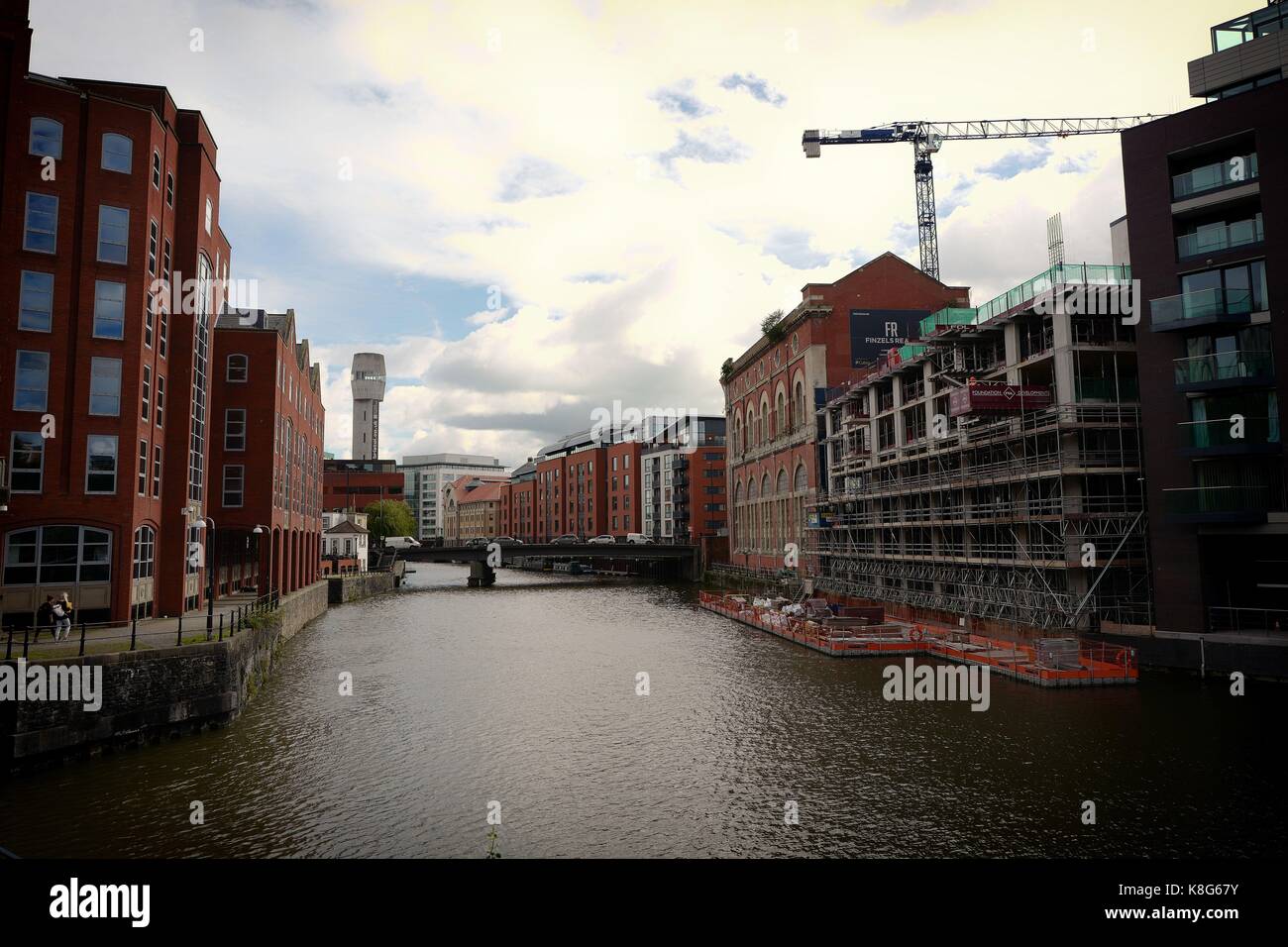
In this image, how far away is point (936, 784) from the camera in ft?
58.4

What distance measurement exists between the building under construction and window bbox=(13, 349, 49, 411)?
35773mm

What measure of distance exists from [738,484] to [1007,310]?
170ft

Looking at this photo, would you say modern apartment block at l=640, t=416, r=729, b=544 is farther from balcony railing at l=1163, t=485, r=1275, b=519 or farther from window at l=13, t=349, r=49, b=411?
window at l=13, t=349, r=49, b=411

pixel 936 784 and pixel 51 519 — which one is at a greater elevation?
pixel 51 519

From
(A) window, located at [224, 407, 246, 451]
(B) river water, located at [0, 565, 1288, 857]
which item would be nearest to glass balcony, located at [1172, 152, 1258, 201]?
(B) river water, located at [0, 565, 1288, 857]

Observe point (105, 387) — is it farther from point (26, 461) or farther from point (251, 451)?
point (251, 451)

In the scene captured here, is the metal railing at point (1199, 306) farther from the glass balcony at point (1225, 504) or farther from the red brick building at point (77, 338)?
the red brick building at point (77, 338)

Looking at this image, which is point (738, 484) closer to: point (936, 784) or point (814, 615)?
point (814, 615)

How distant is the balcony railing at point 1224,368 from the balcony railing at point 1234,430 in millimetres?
1549

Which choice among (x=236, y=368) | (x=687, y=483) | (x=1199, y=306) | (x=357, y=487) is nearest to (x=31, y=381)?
(x=236, y=368)

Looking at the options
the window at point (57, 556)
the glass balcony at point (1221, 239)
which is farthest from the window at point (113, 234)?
the glass balcony at point (1221, 239)

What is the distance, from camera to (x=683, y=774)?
1934cm
